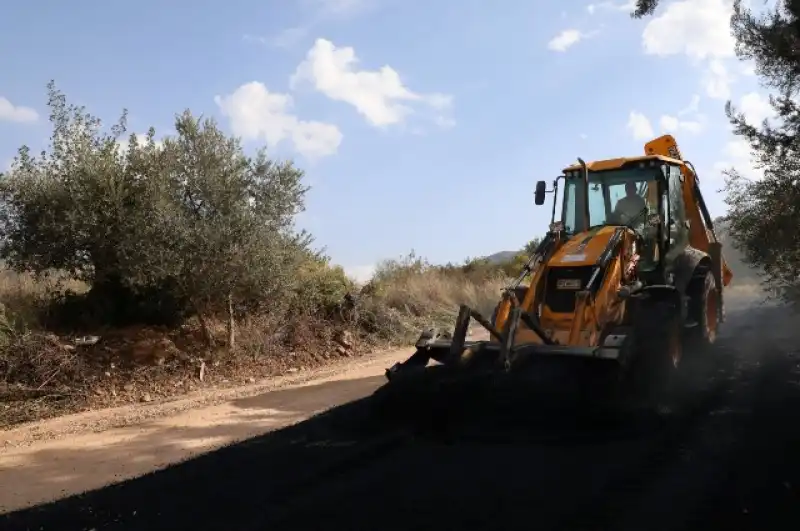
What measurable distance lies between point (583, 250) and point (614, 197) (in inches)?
69.5

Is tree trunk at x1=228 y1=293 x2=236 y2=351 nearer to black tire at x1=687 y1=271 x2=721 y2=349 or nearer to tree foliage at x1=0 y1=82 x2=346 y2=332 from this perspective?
tree foliage at x1=0 y1=82 x2=346 y2=332

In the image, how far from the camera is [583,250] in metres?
8.23

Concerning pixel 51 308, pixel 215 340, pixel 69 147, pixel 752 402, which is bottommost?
pixel 752 402

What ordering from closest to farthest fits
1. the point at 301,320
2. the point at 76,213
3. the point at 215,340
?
the point at 76,213 < the point at 215,340 < the point at 301,320

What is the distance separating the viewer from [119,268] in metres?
11.4

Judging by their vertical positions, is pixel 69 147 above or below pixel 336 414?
above

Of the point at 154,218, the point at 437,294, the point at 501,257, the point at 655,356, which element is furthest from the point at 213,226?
the point at 501,257

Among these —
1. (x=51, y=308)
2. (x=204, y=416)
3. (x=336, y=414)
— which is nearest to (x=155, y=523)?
(x=336, y=414)

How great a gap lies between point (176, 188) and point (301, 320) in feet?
13.1

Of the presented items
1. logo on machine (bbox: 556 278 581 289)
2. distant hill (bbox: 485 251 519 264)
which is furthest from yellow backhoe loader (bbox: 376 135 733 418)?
distant hill (bbox: 485 251 519 264)

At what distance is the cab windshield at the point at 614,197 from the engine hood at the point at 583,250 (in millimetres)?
772

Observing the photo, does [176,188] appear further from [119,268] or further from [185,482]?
[185,482]

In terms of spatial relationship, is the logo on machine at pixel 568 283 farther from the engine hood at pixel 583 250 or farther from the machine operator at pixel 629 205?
the machine operator at pixel 629 205

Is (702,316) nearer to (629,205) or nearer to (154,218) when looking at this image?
(629,205)
